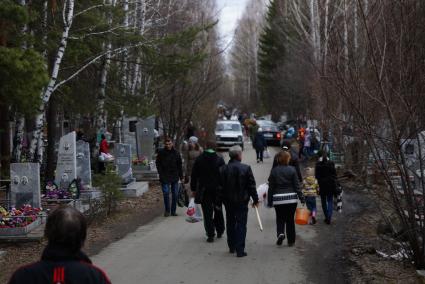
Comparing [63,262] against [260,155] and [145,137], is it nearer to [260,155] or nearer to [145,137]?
[145,137]

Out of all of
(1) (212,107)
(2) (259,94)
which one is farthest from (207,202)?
(2) (259,94)

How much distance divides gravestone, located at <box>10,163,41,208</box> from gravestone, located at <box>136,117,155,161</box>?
11820 mm

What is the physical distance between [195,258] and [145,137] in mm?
14714

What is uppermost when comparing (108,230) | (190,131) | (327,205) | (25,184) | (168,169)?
(190,131)

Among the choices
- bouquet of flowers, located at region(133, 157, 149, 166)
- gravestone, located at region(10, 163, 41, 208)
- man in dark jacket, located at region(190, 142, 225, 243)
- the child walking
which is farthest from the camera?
bouquet of flowers, located at region(133, 157, 149, 166)

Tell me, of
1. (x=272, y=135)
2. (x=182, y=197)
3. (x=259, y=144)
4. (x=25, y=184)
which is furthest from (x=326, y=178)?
(x=272, y=135)

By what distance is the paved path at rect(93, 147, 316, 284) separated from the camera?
27.1 feet

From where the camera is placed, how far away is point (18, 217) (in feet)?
35.9

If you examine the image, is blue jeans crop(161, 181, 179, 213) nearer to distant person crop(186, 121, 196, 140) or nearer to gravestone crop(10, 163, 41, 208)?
gravestone crop(10, 163, 41, 208)

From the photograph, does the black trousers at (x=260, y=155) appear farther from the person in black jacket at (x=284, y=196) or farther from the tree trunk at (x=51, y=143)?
the person in black jacket at (x=284, y=196)

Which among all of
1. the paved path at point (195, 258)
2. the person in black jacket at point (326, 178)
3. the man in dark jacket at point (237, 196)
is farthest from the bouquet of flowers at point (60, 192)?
the man in dark jacket at point (237, 196)

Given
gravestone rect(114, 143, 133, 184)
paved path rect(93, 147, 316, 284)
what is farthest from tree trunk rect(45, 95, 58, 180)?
paved path rect(93, 147, 316, 284)

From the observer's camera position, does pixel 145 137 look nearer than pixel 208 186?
No

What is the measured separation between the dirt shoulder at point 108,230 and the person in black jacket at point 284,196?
2.92 metres
